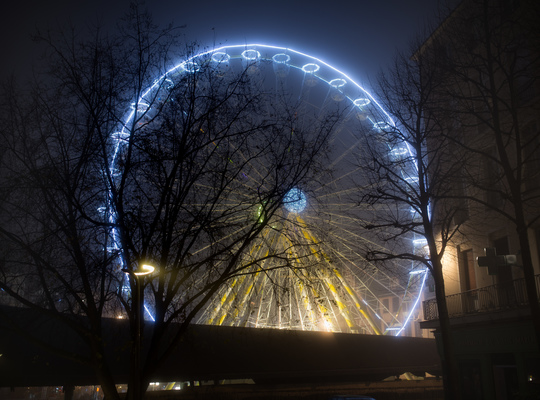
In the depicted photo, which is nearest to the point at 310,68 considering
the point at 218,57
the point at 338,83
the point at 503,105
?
the point at 338,83

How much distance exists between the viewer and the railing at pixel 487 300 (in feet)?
52.9

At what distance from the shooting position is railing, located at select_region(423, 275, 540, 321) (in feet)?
52.9

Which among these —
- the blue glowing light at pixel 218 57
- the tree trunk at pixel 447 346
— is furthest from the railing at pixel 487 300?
the blue glowing light at pixel 218 57

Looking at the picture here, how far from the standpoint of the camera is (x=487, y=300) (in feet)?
59.2

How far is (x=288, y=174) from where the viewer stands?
12.1 m

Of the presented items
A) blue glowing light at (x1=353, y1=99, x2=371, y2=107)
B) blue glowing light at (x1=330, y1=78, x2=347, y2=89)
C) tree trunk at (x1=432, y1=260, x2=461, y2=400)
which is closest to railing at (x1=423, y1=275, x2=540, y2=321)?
tree trunk at (x1=432, y1=260, x2=461, y2=400)

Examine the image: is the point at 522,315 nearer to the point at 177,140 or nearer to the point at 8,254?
the point at 177,140

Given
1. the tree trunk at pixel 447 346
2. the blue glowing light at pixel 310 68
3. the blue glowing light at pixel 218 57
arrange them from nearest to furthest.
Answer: the blue glowing light at pixel 218 57, the tree trunk at pixel 447 346, the blue glowing light at pixel 310 68

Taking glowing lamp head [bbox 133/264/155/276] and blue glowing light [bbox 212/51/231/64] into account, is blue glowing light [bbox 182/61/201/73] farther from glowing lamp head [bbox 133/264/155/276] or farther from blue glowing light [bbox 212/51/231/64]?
glowing lamp head [bbox 133/264/155/276]

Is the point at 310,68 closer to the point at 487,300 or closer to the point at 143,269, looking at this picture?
the point at 487,300

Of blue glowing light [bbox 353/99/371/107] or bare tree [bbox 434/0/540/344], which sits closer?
bare tree [bbox 434/0/540/344]

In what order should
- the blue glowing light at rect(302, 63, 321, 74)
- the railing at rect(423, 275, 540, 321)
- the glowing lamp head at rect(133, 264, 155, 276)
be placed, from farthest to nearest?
1. the blue glowing light at rect(302, 63, 321, 74)
2. the railing at rect(423, 275, 540, 321)
3. the glowing lamp head at rect(133, 264, 155, 276)

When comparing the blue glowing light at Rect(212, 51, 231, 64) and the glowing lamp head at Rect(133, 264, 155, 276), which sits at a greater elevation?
the blue glowing light at Rect(212, 51, 231, 64)

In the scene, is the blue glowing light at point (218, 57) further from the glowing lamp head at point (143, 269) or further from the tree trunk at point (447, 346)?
the tree trunk at point (447, 346)
